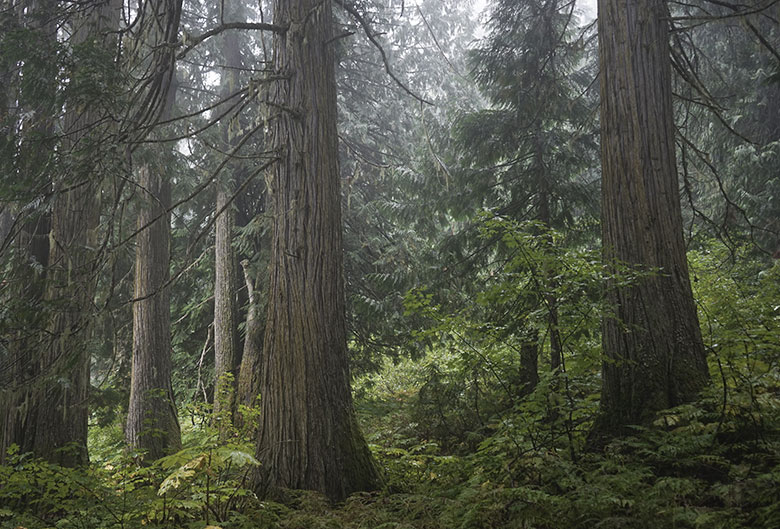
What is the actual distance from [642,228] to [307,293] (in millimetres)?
3104

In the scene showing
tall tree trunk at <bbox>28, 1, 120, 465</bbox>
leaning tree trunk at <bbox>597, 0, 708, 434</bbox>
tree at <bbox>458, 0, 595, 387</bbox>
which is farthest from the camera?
tree at <bbox>458, 0, 595, 387</bbox>

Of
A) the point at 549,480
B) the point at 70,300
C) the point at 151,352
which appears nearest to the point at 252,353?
the point at 151,352

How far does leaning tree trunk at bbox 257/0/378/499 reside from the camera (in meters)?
4.86

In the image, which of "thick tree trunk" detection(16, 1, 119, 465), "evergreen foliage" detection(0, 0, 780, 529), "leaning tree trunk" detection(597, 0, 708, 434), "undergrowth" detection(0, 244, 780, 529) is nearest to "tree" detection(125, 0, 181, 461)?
"evergreen foliage" detection(0, 0, 780, 529)

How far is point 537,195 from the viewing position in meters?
8.36

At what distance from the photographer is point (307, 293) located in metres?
5.18

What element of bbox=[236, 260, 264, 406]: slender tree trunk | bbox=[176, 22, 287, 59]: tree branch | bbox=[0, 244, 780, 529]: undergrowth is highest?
bbox=[176, 22, 287, 59]: tree branch

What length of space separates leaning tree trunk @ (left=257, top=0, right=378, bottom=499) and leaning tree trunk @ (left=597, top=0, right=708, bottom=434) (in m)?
2.33

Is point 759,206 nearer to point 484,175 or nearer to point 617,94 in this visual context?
A: point 484,175

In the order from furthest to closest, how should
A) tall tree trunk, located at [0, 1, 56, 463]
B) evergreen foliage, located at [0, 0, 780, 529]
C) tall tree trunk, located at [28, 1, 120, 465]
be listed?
tall tree trunk, located at [0, 1, 56, 463] → tall tree trunk, located at [28, 1, 120, 465] → evergreen foliage, located at [0, 0, 780, 529]

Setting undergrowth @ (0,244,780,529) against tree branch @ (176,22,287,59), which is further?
tree branch @ (176,22,287,59)

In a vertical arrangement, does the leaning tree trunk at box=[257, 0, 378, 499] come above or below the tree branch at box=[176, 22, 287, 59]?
below

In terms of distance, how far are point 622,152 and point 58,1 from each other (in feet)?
20.3

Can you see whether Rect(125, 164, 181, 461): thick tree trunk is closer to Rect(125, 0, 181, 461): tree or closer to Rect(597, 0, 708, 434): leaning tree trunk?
Rect(125, 0, 181, 461): tree
